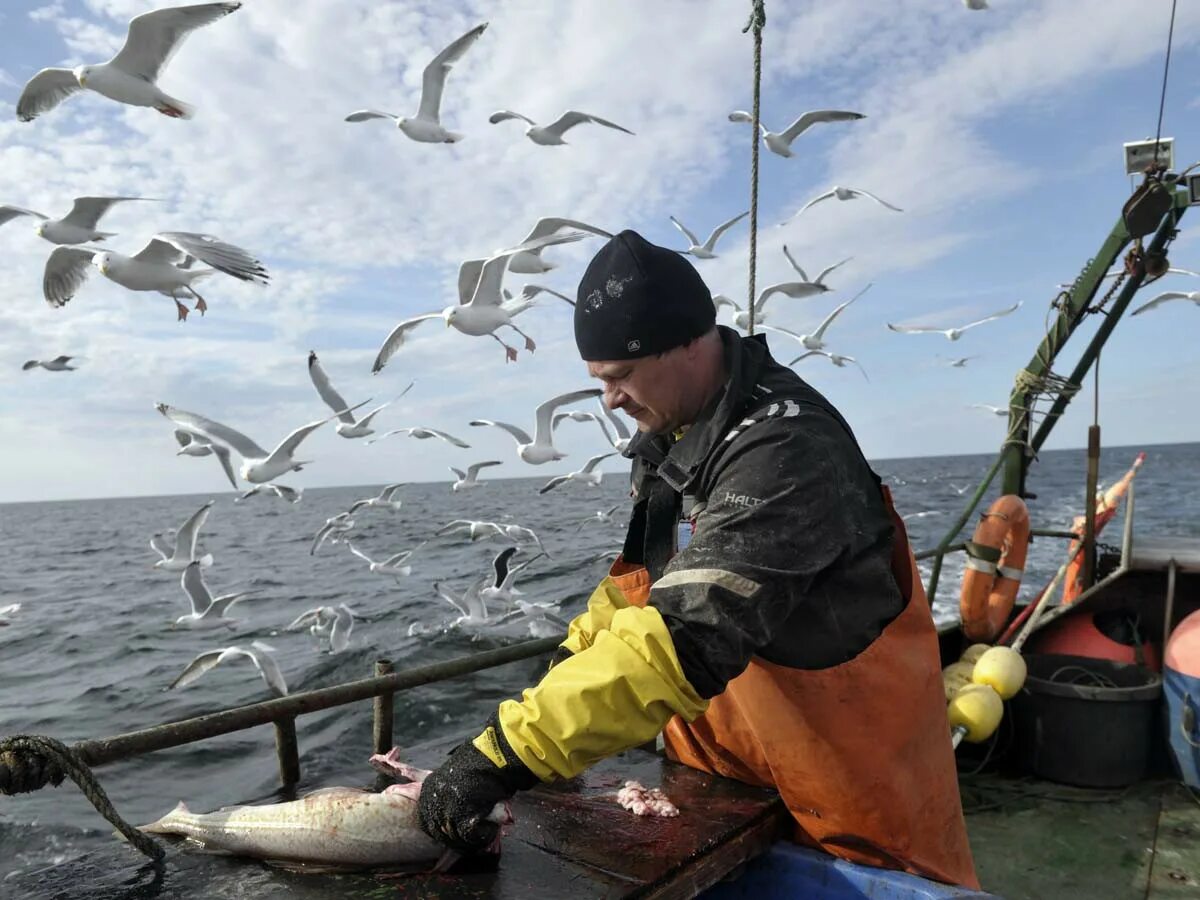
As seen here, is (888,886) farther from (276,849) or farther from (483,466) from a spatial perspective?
(483,466)

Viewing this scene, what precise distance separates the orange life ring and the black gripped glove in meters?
4.55

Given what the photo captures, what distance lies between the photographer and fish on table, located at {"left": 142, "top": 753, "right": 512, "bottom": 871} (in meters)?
2.28

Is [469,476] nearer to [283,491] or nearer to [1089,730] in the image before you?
[283,491]

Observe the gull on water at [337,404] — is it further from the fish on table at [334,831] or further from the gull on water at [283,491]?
the fish on table at [334,831]

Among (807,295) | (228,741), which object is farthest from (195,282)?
(807,295)

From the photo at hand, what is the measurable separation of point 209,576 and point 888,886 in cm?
2401

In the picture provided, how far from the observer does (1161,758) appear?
4828mm

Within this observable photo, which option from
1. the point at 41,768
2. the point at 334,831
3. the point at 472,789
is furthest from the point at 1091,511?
the point at 41,768

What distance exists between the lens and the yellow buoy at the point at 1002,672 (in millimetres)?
4625

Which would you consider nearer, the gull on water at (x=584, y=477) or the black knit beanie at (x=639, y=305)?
the black knit beanie at (x=639, y=305)

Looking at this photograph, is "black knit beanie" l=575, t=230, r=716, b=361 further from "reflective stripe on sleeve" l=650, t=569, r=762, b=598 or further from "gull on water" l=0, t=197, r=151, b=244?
"gull on water" l=0, t=197, r=151, b=244

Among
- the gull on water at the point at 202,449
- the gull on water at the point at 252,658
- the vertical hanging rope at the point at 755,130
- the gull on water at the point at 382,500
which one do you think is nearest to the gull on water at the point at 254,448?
the gull on water at the point at 202,449

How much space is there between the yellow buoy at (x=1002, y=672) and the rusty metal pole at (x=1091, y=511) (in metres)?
1.23

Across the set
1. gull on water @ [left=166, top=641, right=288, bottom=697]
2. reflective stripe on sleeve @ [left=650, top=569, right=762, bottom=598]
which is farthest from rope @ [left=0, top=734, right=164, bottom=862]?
gull on water @ [left=166, top=641, right=288, bottom=697]
